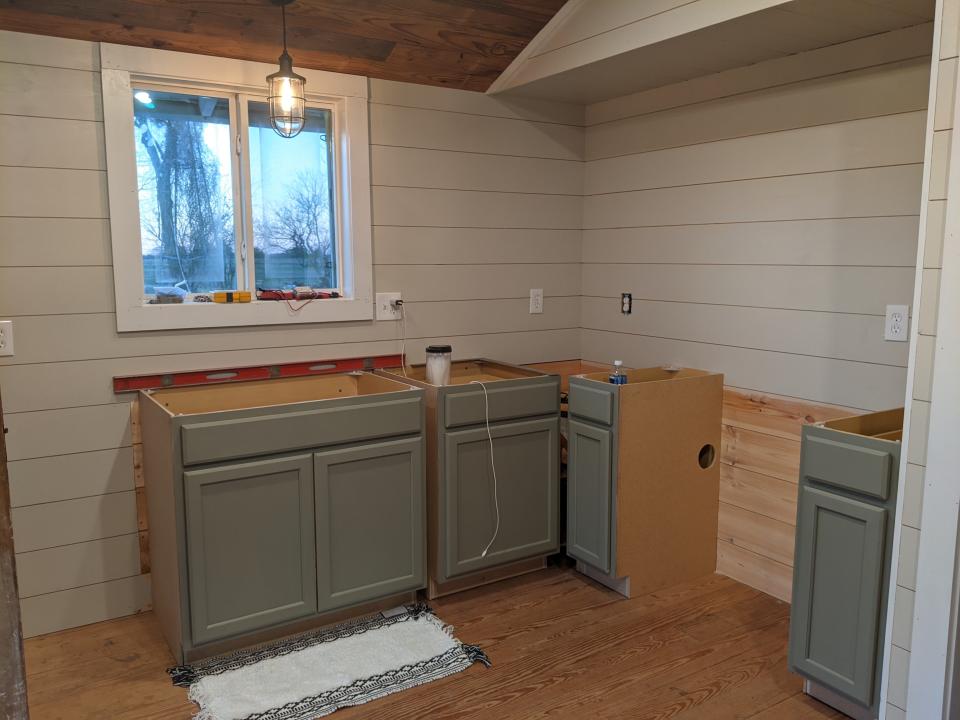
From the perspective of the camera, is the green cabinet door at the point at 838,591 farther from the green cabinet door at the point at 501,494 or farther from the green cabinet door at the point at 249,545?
the green cabinet door at the point at 249,545

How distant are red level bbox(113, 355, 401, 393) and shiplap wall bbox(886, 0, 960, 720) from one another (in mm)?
2012

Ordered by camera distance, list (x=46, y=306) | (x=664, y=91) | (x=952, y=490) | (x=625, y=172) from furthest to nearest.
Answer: (x=625, y=172) → (x=664, y=91) → (x=46, y=306) → (x=952, y=490)

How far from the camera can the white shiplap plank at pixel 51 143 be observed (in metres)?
2.57

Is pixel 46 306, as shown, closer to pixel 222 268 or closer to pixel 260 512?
pixel 222 268

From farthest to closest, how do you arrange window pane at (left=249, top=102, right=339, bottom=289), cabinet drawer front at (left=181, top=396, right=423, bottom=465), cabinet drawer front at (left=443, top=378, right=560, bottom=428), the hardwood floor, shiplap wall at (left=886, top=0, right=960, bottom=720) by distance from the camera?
window pane at (left=249, top=102, right=339, bottom=289) → cabinet drawer front at (left=443, top=378, right=560, bottom=428) → cabinet drawer front at (left=181, top=396, right=423, bottom=465) → the hardwood floor → shiplap wall at (left=886, top=0, right=960, bottom=720)

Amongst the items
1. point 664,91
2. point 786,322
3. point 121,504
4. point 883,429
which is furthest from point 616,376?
point 121,504

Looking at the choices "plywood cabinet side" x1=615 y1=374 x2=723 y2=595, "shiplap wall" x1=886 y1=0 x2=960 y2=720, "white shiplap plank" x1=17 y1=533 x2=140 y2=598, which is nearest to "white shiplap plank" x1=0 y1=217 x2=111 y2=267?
"white shiplap plank" x1=17 y1=533 x2=140 y2=598

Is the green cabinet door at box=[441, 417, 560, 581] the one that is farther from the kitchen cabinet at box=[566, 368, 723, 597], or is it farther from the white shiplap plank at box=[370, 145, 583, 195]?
the white shiplap plank at box=[370, 145, 583, 195]

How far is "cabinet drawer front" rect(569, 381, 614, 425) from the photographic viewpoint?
2965mm

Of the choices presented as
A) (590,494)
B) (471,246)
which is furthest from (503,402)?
(471,246)

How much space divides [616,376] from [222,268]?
5.15 ft

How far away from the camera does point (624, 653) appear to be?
2.67 metres

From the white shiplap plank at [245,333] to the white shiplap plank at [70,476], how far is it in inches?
13.3

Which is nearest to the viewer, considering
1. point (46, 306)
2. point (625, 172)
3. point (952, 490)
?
point (952, 490)
